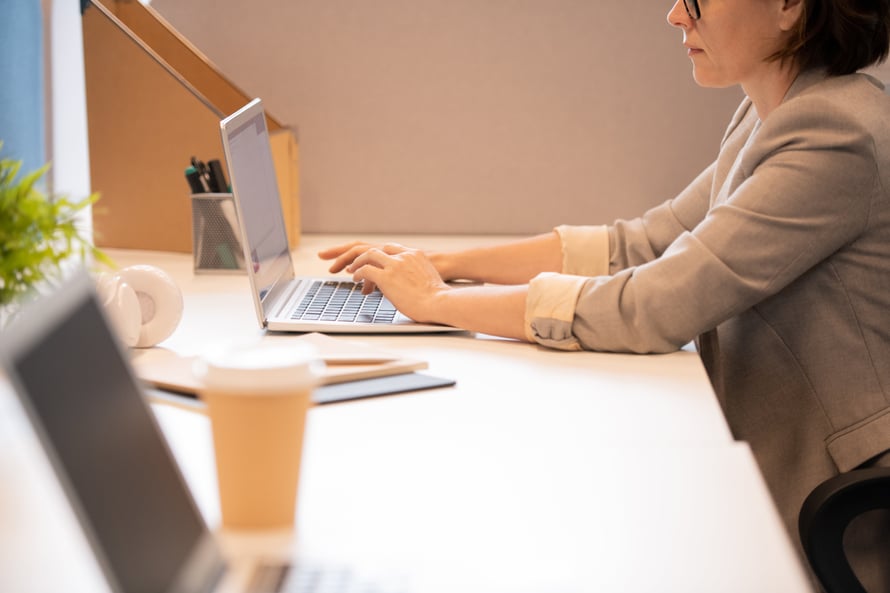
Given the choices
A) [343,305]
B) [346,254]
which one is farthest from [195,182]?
[343,305]

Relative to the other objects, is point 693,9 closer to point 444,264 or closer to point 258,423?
point 444,264

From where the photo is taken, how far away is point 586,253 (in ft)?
5.15

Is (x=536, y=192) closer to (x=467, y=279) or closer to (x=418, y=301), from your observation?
(x=467, y=279)

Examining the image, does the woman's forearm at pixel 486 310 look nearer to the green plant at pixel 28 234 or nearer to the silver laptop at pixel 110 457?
the green plant at pixel 28 234

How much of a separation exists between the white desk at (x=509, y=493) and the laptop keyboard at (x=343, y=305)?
26 cm

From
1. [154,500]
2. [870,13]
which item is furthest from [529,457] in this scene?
[870,13]

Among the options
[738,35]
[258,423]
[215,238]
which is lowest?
[215,238]

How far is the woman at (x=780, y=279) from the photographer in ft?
3.60

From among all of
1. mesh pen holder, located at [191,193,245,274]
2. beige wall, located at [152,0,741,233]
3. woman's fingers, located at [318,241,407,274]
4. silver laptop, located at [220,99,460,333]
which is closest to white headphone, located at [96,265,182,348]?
silver laptop, located at [220,99,460,333]

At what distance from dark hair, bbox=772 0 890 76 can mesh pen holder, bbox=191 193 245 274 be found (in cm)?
89

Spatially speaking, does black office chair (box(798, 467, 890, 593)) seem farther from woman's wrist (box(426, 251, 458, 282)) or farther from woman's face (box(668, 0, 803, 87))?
woman's wrist (box(426, 251, 458, 282))

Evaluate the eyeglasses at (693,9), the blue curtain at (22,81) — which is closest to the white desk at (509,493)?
the eyeglasses at (693,9)

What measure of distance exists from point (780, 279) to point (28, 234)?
2.50 feet

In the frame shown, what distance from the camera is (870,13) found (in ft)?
3.85
